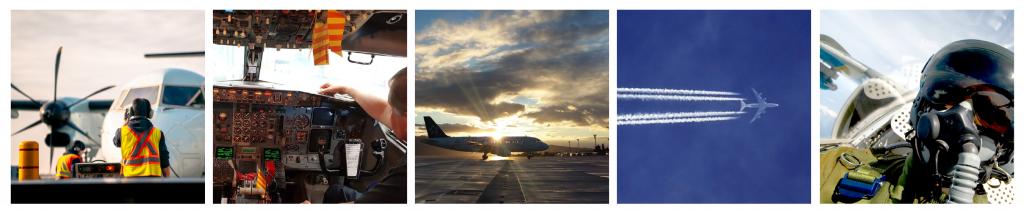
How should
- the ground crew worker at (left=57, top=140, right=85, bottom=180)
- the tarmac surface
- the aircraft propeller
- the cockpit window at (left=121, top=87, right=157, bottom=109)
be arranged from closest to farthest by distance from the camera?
the tarmac surface < the ground crew worker at (left=57, top=140, right=85, bottom=180) < the aircraft propeller < the cockpit window at (left=121, top=87, right=157, bottom=109)

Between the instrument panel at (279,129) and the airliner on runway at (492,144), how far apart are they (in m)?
0.63

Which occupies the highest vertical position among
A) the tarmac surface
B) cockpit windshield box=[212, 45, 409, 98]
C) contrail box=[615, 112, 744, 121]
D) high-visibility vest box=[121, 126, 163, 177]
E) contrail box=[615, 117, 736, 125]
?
cockpit windshield box=[212, 45, 409, 98]

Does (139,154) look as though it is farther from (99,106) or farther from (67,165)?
(99,106)

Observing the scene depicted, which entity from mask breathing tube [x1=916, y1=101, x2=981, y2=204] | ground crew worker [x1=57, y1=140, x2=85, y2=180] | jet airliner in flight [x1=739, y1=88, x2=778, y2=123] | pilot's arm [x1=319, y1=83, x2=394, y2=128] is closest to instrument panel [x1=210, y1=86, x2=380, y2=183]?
pilot's arm [x1=319, y1=83, x2=394, y2=128]

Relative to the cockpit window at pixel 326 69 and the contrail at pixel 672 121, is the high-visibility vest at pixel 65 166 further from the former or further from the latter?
the contrail at pixel 672 121

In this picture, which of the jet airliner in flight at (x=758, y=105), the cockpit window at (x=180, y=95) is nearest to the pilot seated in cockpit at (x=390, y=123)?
the cockpit window at (x=180, y=95)

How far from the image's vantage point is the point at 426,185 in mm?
4922

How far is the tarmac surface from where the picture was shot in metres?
4.90

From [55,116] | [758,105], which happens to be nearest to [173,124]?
[55,116]

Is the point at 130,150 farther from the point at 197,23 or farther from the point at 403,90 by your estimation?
the point at 403,90

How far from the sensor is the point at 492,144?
4.98 meters

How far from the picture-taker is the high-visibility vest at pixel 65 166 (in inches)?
202

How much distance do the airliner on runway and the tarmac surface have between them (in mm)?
77

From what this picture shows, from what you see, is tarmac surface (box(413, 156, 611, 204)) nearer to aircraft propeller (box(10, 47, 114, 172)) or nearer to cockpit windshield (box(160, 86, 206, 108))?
cockpit windshield (box(160, 86, 206, 108))
